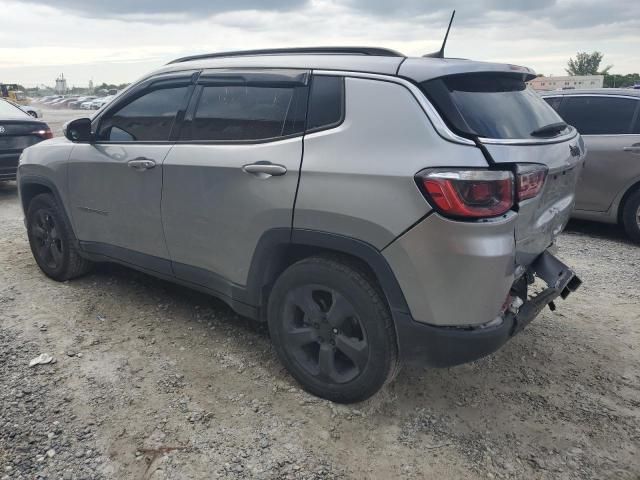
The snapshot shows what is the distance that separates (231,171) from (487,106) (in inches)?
54.0

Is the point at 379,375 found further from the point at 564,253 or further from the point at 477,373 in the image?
the point at 564,253

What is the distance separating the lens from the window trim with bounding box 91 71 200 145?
3324mm

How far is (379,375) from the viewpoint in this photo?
8.52 feet

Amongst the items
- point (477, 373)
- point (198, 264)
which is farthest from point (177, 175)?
point (477, 373)

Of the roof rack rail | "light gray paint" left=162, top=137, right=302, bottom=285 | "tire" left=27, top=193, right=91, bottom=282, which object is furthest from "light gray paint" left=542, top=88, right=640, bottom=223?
"tire" left=27, top=193, right=91, bottom=282

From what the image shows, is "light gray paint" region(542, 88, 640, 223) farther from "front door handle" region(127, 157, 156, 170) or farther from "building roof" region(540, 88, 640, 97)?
"front door handle" region(127, 157, 156, 170)

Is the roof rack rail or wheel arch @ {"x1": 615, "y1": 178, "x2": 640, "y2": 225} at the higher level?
the roof rack rail

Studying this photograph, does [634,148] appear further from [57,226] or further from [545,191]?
[57,226]

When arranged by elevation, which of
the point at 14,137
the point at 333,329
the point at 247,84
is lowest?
the point at 333,329

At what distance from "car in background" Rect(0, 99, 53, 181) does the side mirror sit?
15.0 feet

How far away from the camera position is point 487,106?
2.54 m

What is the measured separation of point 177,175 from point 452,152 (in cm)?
172

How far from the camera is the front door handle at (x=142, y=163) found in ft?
10.9

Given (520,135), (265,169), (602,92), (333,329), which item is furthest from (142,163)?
(602,92)
